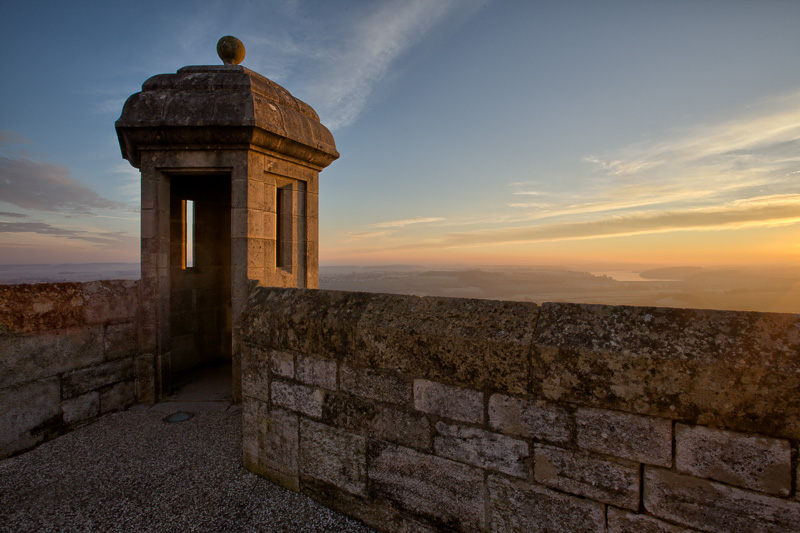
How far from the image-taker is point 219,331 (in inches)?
310

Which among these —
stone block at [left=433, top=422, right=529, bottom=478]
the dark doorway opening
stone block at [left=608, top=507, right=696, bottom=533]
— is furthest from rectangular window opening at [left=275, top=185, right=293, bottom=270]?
Answer: stone block at [left=608, top=507, right=696, bottom=533]

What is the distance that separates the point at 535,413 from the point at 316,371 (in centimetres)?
151

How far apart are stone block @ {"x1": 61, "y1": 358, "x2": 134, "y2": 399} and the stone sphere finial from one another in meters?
4.43

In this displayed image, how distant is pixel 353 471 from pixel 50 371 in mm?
3654

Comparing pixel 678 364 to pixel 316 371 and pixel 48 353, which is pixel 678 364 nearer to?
pixel 316 371

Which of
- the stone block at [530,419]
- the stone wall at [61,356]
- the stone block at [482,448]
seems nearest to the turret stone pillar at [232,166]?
the stone wall at [61,356]

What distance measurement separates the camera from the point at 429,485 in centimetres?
233

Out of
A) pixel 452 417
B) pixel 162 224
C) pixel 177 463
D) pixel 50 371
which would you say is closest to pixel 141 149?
pixel 162 224

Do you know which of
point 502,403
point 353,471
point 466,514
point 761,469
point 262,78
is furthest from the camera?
point 262,78

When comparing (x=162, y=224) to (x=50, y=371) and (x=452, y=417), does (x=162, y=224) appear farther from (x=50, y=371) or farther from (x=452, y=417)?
(x=452, y=417)

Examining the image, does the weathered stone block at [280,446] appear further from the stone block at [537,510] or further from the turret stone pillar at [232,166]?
the turret stone pillar at [232,166]

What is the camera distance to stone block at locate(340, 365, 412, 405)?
2400mm

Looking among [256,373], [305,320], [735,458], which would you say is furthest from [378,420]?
[735,458]

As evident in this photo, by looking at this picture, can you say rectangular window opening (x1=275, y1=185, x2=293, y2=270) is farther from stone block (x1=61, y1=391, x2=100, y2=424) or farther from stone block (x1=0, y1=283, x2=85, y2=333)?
stone block (x1=61, y1=391, x2=100, y2=424)
